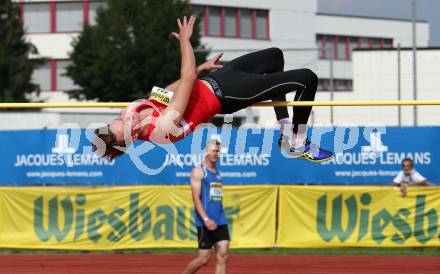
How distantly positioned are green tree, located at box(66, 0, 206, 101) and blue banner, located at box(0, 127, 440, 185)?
15723 millimetres

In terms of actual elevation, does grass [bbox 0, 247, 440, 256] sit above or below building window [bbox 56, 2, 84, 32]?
below

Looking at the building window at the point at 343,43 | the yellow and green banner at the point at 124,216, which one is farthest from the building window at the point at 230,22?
the yellow and green banner at the point at 124,216

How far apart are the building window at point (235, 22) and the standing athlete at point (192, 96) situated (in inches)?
1608

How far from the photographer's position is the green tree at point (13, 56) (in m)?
39.2

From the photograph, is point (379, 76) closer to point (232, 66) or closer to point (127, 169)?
point (127, 169)

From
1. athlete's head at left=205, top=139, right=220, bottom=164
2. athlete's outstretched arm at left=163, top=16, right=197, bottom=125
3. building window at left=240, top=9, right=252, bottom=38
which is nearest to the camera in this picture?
athlete's outstretched arm at left=163, top=16, right=197, bottom=125

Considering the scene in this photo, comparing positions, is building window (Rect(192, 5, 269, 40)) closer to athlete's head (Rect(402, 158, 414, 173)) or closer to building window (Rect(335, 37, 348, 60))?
building window (Rect(335, 37, 348, 60))

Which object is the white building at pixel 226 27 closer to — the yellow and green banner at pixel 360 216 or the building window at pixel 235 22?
the building window at pixel 235 22

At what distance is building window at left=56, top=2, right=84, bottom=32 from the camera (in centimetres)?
4678

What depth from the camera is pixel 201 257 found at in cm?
1065

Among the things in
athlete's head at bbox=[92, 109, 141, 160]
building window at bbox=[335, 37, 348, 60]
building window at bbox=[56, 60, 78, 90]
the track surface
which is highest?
building window at bbox=[335, 37, 348, 60]

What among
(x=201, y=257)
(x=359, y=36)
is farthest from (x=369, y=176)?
(x=359, y=36)

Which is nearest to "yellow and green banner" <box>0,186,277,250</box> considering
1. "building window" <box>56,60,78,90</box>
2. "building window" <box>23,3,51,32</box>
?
"building window" <box>56,60,78,90</box>

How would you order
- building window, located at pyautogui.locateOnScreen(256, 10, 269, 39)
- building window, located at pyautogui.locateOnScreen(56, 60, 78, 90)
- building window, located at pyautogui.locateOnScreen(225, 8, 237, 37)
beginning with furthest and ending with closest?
building window, located at pyautogui.locateOnScreen(256, 10, 269, 39)
building window, located at pyautogui.locateOnScreen(225, 8, 237, 37)
building window, located at pyautogui.locateOnScreen(56, 60, 78, 90)
